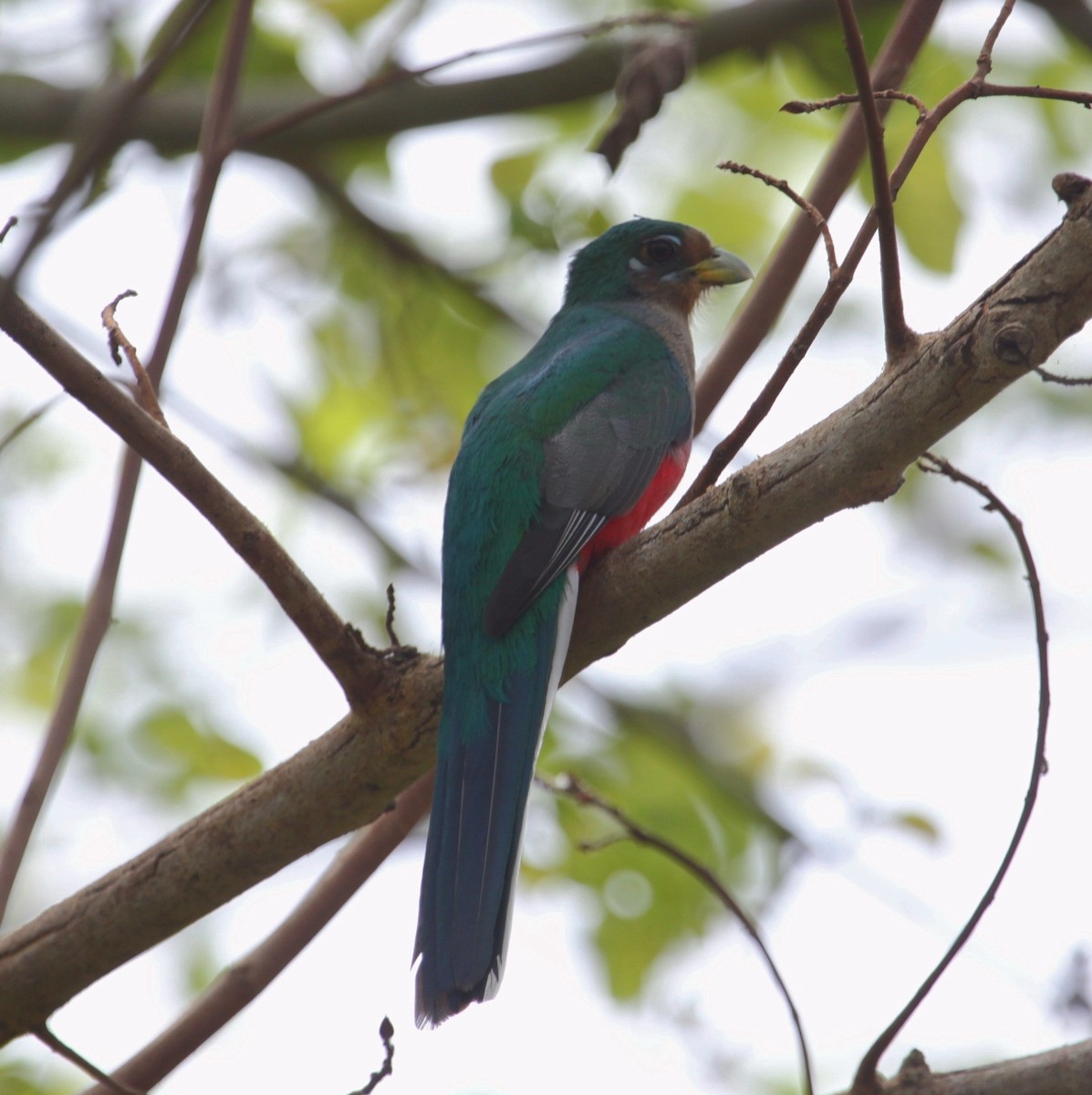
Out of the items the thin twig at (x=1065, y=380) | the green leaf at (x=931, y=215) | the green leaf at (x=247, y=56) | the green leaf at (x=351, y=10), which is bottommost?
the thin twig at (x=1065, y=380)

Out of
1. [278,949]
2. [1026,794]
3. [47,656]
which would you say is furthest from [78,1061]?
[47,656]

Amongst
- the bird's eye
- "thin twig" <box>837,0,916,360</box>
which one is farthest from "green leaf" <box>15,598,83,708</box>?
"thin twig" <box>837,0,916,360</box>

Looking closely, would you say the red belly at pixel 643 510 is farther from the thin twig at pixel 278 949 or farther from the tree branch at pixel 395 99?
the tree branch at pixel 395 99

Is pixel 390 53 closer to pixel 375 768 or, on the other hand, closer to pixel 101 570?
pixel 101 570

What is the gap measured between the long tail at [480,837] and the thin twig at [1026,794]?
81 centimetres

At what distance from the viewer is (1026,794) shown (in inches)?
104

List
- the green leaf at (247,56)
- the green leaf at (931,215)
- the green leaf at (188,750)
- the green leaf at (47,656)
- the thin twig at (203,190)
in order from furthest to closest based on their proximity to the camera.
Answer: the green leaf at (47,656)
the green leaf at (247,56)
the green leaf at (188,750)
the green leaf at (931,215)
the thin twig at (203,190)

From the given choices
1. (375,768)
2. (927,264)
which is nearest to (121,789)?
(375,768)

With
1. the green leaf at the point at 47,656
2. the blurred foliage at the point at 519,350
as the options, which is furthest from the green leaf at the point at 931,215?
the green leaf at the point at 47,656

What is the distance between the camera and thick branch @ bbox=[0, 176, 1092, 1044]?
2359 millimetres

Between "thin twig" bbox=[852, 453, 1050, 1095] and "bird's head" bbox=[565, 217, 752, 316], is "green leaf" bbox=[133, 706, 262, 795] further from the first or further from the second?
"thin twig" bbox=[852, 453, 1050, 1095]

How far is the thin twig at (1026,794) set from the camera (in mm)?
2408

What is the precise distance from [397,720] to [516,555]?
2.11 ft

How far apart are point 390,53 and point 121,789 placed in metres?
3.26
